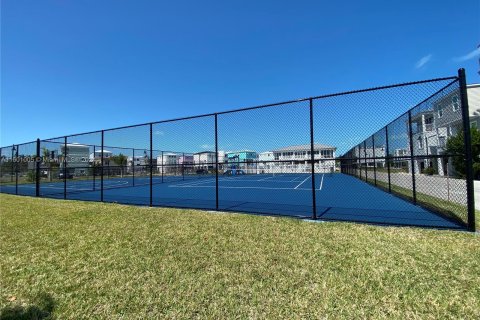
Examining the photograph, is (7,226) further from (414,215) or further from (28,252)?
(414,215)

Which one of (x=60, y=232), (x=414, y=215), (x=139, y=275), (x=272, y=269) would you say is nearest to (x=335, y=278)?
(x=272, y=269)

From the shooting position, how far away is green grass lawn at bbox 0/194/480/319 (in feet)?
7.72

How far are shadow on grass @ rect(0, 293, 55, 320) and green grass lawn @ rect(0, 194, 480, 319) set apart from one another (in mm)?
14

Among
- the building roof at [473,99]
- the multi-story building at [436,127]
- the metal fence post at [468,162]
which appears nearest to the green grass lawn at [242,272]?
the metal fence post at [468,162]

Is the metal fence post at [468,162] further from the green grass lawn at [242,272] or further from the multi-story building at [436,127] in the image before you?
the multi-story building at [436,127]

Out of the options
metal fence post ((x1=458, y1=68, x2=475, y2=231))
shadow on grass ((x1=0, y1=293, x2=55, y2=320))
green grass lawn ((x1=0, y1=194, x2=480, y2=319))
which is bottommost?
shadow on grass ((x1=0, y1=293, x2=55, y2=320))

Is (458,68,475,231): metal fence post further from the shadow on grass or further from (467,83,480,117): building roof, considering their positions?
(467,83,480,117): building roof

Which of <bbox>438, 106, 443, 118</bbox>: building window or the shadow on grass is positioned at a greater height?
<bbox>438, 106, 443, 118</bbox>: building window

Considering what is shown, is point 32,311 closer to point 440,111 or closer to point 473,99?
point 440,111

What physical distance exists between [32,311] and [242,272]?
2.14m

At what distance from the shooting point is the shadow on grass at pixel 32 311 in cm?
229

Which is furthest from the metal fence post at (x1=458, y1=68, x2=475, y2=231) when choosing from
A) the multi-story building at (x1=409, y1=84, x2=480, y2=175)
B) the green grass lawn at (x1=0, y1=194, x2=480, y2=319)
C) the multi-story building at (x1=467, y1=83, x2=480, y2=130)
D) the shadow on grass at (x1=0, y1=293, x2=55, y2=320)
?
the multi-story building at (x1=467, y1=83, x2=480, y2=130)

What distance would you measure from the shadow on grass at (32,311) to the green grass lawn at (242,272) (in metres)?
0.01

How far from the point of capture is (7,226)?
562 centimetres
